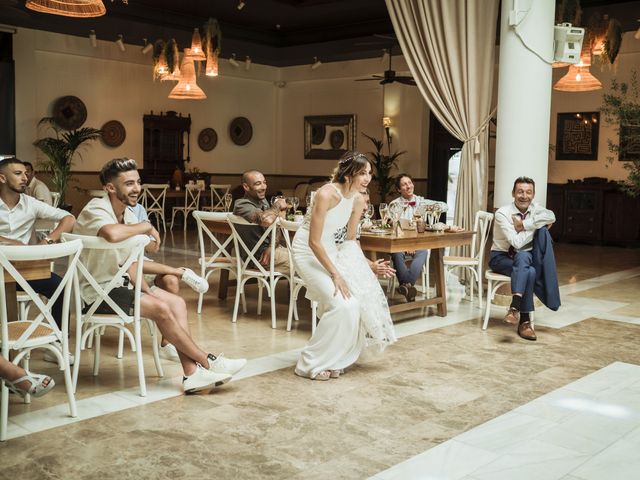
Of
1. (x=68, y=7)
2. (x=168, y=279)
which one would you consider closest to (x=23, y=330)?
(x=168, y=279)

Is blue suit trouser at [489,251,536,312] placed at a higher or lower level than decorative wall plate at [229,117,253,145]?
lower

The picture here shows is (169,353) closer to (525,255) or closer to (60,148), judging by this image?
(525,255)

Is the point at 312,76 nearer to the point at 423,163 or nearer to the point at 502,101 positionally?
the point at 423,163

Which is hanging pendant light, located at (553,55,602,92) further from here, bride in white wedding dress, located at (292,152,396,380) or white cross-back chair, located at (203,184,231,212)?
white cross-back chair, located at (203,184,231,212)

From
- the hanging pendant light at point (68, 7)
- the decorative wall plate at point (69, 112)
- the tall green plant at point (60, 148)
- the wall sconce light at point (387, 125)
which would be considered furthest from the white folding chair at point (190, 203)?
the hanging pendant light at point (68, 7)

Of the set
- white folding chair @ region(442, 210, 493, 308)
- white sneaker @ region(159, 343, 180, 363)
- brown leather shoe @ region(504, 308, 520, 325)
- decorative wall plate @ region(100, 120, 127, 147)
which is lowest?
white sneaker @ region(159, 343, 180, 363)

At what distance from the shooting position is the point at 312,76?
52.1ft

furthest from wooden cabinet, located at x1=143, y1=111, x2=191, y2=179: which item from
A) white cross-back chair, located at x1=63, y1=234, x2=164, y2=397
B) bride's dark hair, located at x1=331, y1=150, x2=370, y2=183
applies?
white cross-back chair, located at x1=63, y1=234, x2=164, y2=397

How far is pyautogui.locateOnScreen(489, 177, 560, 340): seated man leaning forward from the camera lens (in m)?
5.25

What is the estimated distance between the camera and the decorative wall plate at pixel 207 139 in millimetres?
15031

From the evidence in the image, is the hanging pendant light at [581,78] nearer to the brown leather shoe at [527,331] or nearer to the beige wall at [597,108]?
the beige wall at [597,108]

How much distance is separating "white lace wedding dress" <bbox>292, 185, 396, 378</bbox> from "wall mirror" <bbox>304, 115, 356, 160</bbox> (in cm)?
1080

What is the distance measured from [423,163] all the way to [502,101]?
7.58 meters

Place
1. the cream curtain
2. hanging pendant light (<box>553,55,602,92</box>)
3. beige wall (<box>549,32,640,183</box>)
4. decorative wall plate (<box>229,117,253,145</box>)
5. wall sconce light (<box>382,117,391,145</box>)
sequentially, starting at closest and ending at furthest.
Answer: the cream curtain, hanging pendant light (<box>553,55,602,92</box>), beige wall (<box>549,32,640,183</box>), wall sconce light (<box>382,117,391,145</box>), decorative wall plate (<box>229,117,253,145</box>)
